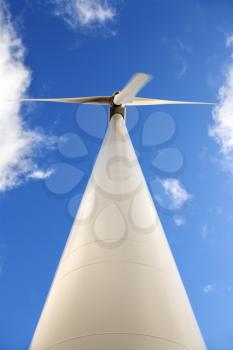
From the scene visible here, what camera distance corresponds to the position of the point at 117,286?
794 centimetres

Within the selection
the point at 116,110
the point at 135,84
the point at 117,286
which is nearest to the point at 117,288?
the point at 117,286

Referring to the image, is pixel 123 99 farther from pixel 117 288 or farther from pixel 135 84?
pixel 117 288

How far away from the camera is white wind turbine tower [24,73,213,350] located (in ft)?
23.4

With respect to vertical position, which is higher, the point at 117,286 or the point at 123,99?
the point at 123,99

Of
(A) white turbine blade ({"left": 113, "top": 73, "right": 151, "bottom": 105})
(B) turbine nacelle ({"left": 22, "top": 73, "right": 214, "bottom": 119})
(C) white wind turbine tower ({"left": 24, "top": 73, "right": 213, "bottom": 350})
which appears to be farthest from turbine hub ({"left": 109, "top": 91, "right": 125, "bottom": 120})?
(C) white wind turbine tower ({"left": 24, "top": 73, "right": 213, "bottom": 350})

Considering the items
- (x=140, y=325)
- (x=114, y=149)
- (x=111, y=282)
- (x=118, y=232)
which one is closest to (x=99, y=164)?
(x=114, y=149)

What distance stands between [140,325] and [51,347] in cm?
170

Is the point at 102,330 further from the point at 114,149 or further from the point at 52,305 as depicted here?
the point at 114,149

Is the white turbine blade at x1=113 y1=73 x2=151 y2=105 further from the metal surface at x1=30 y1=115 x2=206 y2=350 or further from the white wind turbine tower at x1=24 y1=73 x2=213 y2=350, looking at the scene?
the metal surface at x1=30 y1=115 x2=206 y2=350

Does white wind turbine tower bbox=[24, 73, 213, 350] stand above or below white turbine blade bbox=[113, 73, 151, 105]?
below

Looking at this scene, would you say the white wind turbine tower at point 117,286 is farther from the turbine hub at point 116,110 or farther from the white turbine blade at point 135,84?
the turbine hub at point 116,110

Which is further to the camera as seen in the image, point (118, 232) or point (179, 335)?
point (118, 232)

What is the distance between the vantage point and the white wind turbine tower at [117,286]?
7145 mm

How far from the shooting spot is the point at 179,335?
291 inches
